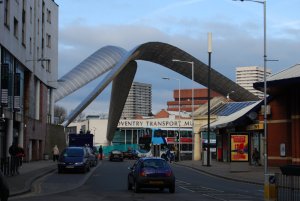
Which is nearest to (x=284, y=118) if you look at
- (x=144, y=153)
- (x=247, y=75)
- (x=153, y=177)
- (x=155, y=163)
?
(x=155, y=163)

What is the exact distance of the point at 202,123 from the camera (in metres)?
76.9

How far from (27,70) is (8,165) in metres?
24.6

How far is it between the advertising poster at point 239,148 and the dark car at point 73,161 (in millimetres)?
11429

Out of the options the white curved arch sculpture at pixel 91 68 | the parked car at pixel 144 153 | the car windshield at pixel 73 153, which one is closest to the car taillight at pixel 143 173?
the car windshield at pixel 73 153

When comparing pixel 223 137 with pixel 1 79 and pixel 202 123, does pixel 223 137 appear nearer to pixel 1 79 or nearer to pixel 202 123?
pixel 202 123

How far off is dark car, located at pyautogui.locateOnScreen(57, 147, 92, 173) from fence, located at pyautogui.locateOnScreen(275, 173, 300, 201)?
24283mm

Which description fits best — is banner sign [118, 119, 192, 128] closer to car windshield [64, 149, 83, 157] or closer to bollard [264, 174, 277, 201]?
A: car windshield [64, 149, 83, 157]

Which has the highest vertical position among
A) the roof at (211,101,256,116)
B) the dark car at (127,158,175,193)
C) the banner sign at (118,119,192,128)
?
the roof at (211,101,256,116)

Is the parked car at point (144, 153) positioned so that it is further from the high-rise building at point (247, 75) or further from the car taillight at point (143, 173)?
the high-rise building at point (247, 75)

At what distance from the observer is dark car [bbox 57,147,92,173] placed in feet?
129

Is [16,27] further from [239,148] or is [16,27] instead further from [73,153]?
[239,148]

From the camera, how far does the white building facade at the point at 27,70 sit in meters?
41.2

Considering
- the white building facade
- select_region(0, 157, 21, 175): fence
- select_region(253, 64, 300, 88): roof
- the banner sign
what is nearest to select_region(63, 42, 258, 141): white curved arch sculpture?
the banner sign

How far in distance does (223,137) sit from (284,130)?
16.8m
